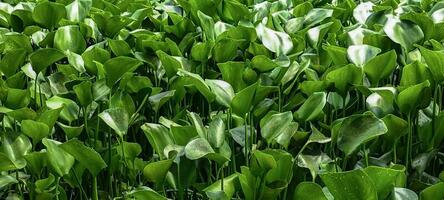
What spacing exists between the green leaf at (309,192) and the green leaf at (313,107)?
0.32 metres

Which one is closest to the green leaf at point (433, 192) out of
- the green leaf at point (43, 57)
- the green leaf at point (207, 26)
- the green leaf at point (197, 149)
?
the green leaf at point (197, 149)

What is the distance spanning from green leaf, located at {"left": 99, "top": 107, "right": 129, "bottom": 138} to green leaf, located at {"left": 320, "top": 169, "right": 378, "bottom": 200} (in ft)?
1.78

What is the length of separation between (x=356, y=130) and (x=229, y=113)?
31 centimetres

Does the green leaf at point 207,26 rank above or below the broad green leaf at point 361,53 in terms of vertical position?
below

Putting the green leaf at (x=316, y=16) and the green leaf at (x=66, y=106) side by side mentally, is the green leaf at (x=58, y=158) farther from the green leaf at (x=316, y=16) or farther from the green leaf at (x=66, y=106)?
the green leaf at (x=316, y=16)

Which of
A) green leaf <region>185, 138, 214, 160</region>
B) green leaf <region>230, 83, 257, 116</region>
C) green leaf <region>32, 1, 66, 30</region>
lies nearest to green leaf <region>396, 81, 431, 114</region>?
green leaf <region>230, 83, 257, 116</region>

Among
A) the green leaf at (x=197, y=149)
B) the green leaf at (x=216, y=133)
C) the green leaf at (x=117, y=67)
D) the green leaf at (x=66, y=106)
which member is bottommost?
the green leaf at (x=66, y=106)

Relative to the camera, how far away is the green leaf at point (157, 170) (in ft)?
4.49

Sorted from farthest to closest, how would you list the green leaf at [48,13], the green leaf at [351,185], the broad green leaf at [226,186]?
the green leaf at [48,13] < the broad green leaf at [226,186] < the green leaf at [351,185]

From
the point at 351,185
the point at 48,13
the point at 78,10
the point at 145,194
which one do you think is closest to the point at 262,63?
the point at 145,194

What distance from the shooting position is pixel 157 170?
1390 millimetres

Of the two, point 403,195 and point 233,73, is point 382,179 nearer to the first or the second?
point 403,195

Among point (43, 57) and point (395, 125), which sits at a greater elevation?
point (43, 57)

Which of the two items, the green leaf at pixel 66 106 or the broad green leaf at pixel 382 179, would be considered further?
the green leaf at pixel 66 106
